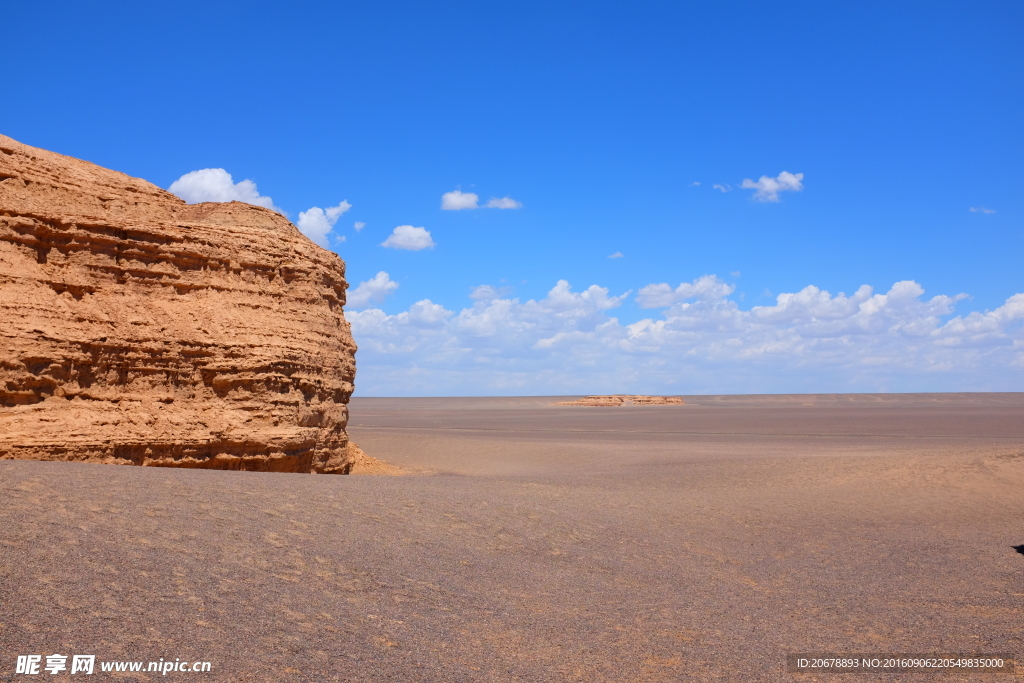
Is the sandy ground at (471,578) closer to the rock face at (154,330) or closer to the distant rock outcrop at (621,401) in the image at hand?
the rock face at (154,330)

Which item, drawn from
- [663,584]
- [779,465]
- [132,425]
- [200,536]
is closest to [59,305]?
[132,425]

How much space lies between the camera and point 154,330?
41.7ft

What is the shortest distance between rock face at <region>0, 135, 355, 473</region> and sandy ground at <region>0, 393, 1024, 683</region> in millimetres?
2209

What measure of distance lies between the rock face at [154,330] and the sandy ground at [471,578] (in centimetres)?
221

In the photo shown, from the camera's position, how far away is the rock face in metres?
11.5

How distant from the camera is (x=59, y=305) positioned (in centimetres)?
1193

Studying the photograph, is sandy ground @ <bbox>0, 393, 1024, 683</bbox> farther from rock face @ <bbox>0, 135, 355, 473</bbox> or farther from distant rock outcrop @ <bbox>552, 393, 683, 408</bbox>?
distant rock outcrop @ <bbox>552, 393, 683, 408</bbox>

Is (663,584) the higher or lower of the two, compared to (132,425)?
lower

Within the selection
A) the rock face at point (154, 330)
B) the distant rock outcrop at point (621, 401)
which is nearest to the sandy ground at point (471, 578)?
the rock face at point (154, 330)

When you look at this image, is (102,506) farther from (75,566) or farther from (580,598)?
(580,598)

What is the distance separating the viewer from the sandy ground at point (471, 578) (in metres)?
5.44

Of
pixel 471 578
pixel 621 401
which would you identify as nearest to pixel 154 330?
pixel 471 578

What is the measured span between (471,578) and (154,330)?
7939 millimetres

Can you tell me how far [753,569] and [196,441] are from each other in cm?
910
